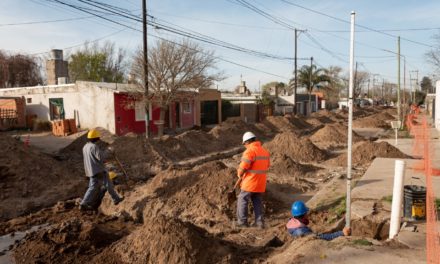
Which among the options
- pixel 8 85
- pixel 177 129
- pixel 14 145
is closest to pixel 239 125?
pixel 177 129

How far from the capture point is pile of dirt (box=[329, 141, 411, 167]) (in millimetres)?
14375

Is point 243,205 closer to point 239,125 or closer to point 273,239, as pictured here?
point 273,239

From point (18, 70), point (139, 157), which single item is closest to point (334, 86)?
point (18, 70)

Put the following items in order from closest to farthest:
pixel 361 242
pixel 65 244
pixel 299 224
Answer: pixel 361 242, pixel 299 224, pixel 65 244

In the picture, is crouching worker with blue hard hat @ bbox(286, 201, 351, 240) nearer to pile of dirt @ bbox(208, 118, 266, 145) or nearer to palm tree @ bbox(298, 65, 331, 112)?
pile of dirt @ bbox(208, 118, 266, 145)

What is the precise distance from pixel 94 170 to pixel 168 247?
12.0 ft

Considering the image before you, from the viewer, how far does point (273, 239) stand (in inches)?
224

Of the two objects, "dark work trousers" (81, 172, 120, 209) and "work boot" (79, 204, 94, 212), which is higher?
"dark work trousers" (81, 172, 120, 209)

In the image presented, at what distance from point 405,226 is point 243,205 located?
2694 mm

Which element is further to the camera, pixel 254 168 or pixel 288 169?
pixel 288 169

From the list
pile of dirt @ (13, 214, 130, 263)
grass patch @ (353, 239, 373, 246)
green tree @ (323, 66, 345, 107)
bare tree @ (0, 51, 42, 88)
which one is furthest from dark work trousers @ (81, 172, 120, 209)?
green tree @ (323, 66, 345, 107)

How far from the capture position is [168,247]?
16.0 feet

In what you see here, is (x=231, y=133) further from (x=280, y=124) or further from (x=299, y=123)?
(x=299, y=123)

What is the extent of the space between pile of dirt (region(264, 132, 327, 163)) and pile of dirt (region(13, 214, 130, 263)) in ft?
34.4
